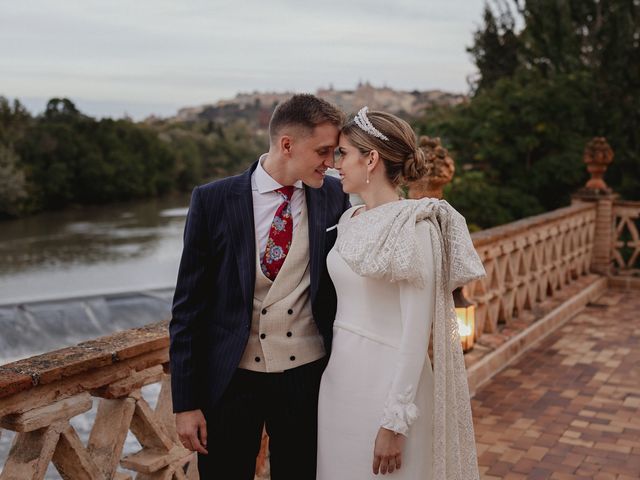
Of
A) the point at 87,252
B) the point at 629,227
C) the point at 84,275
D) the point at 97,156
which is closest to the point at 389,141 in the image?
the point at 629,227

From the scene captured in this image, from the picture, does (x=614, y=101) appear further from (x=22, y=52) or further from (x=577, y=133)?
(x=22, y=52)

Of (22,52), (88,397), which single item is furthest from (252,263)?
(22,52)

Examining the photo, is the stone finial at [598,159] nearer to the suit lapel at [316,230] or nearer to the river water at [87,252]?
the suit lapel at [316,230]

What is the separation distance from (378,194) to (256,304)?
1.53 feet

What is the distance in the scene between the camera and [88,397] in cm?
203

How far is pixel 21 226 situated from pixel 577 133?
81.9 ft

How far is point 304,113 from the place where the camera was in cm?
195

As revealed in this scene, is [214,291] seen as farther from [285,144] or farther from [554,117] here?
[554,117]

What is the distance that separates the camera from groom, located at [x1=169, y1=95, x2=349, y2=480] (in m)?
1.97

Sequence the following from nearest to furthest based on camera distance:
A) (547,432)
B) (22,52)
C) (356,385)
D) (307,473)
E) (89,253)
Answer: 1. (356,385)
2. (307,473)
3. (547,432)
4. (89,253)
5. (22,52)

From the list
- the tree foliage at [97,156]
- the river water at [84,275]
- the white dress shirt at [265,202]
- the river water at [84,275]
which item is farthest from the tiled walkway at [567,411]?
the tree foliage at [97,156]

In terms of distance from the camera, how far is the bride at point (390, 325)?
1853 millimetres

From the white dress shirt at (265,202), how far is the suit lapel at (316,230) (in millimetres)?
37

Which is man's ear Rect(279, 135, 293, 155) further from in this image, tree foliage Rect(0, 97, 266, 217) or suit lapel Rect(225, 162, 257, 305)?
tree foliage Rect(0, 97, 266, 217)
